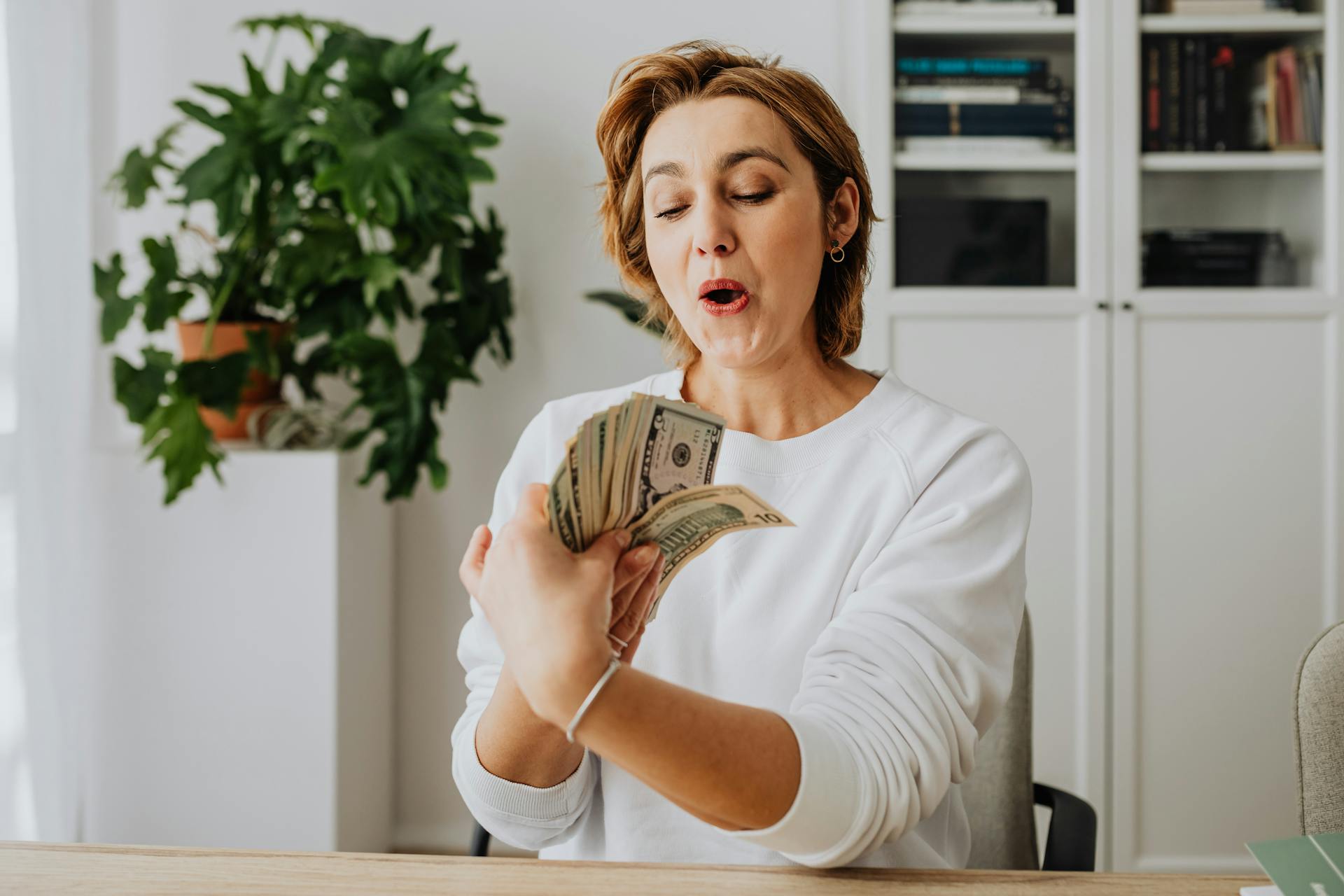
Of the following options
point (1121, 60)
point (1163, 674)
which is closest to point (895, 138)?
point (1121, 60)

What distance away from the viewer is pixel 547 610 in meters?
0.72

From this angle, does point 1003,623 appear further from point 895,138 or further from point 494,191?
point 494,191

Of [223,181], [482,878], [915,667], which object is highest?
[223,181]

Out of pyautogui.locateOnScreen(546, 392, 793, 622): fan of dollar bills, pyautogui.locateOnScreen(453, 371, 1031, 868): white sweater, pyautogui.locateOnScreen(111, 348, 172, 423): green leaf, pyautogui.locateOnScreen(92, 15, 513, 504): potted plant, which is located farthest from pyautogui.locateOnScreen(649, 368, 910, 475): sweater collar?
pyautogui.locateOnScreen(111, 348, 172, 423): green leaf

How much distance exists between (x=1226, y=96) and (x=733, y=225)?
1.74 meters

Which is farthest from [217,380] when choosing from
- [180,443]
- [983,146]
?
[983,146]

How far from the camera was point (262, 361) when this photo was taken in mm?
2164

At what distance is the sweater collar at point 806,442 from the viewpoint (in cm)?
114

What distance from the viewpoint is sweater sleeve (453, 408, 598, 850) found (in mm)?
1003

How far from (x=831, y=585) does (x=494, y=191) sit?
1.81 metres

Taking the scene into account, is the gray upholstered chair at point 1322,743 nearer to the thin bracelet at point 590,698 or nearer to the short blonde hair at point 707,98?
the short blonde hair at point 707,98

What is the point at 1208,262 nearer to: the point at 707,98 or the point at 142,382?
the point at 707,98

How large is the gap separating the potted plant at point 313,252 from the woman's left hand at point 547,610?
4.63 feet

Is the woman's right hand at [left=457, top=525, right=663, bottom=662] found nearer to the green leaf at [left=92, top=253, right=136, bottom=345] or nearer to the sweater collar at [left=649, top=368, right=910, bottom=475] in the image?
the sweater collar at [left=649, top=368, right=910, bottom=475]
